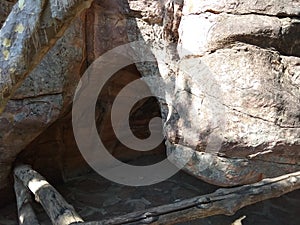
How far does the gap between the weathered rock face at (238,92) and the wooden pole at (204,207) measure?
1.08ft

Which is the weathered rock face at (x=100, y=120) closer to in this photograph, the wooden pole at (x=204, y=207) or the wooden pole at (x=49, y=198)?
the wooden pole at (x=49, y=198)

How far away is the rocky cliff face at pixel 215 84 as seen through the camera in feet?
8.12

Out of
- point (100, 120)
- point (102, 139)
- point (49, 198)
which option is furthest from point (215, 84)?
point (102, 139)

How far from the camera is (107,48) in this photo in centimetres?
359

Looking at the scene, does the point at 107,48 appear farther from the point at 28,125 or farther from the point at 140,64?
the point at 28,125

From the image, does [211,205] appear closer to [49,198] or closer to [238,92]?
[238,92]

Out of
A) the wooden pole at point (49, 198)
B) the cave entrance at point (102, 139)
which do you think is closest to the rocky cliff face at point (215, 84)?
the wooden pole at point (49, 198)

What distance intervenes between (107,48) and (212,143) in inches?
60.7

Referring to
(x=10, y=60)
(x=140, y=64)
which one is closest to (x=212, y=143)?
(x=140, y=64)

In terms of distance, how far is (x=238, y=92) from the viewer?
8.23ft

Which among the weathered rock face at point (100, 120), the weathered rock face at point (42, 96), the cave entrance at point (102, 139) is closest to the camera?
the weathered rock face at point (42, 96)

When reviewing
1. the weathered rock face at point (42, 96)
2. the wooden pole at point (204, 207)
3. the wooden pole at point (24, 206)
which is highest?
the weathered rock face at point (42, 96)

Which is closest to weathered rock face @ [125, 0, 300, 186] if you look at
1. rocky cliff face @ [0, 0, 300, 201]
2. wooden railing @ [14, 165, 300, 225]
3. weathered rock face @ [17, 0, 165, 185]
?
rocky cliff face @ [0, 0, 300, 201]

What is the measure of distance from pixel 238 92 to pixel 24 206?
1.84m
